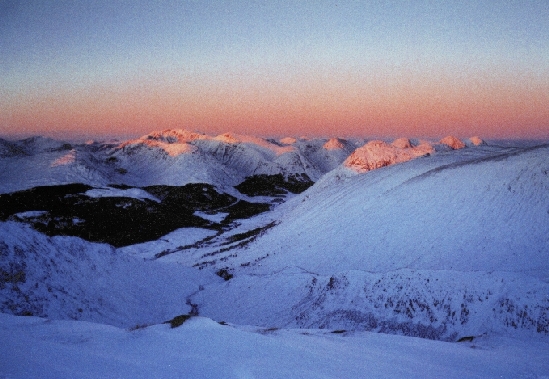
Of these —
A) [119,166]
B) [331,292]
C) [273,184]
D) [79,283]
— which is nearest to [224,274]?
[331,292]

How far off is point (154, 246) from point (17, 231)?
39.9m

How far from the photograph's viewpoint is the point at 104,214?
81000mm

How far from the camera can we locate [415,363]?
8.06 metres

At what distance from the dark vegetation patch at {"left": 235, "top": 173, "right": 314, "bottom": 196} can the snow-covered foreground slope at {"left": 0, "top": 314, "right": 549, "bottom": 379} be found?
13199 centimetres

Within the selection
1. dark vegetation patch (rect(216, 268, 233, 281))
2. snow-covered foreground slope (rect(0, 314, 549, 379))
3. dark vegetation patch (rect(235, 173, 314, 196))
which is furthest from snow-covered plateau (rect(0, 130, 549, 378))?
dark vegetation patch (rect(235, 173, 314, 196))

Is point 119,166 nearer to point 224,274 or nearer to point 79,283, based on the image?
point 224,274

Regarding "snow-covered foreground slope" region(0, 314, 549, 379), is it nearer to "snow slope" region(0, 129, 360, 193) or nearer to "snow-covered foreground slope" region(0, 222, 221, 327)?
→ "snow-covered foreground slope" region(0, 222, 221, 327)

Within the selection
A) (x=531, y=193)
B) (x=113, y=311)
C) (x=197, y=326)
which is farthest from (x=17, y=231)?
(x=531, y=193)

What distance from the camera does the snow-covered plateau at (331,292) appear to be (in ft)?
23.7

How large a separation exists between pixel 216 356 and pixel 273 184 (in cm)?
16296

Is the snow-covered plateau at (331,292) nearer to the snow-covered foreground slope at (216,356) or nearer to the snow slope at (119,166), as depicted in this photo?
the snow-covered foreground slope at (216,356)

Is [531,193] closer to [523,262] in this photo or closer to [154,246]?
[523,262]

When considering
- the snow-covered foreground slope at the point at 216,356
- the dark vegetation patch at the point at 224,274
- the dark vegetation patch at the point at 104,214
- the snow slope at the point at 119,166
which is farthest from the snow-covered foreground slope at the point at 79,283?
the snow slope at the point at 119,166

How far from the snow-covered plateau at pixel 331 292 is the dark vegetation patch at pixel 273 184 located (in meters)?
93.2
